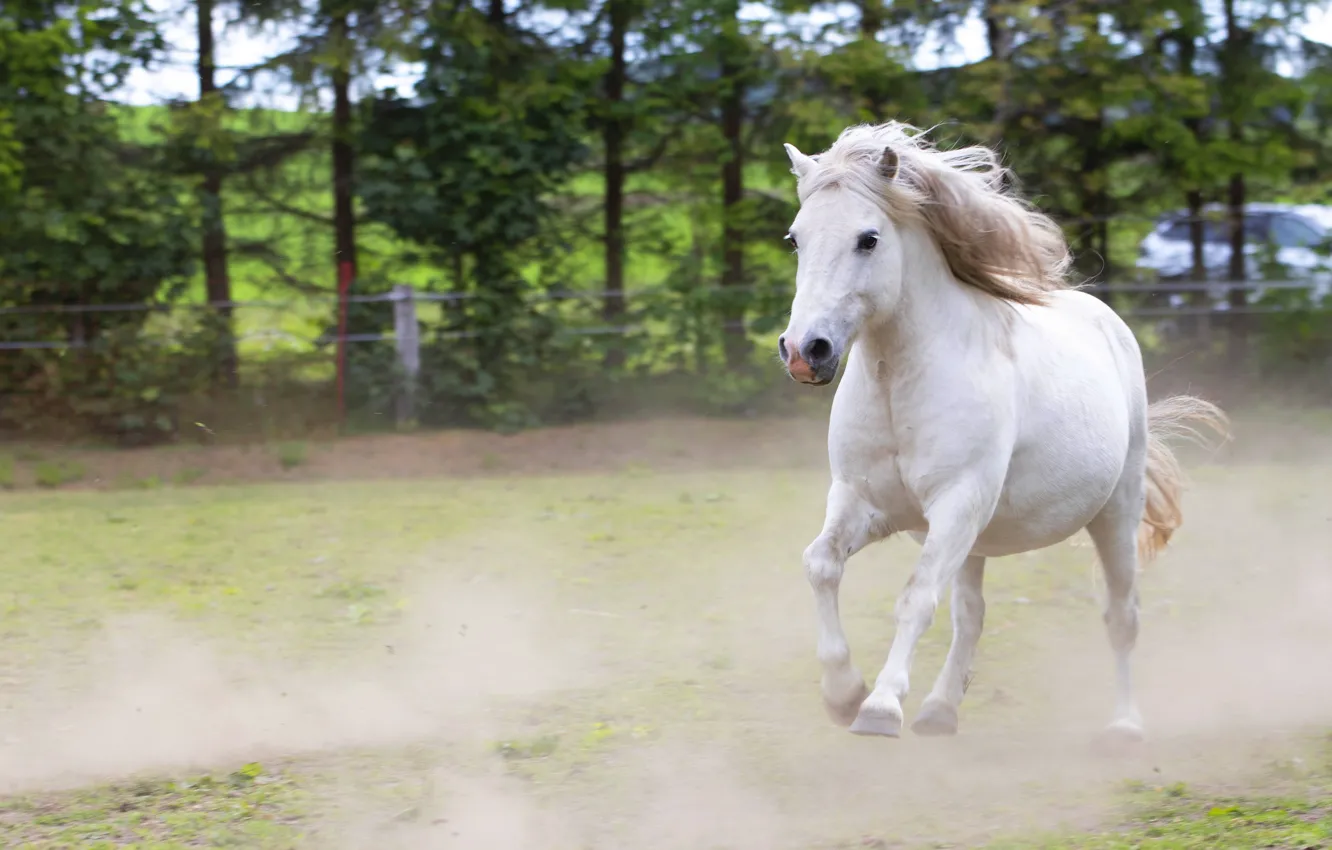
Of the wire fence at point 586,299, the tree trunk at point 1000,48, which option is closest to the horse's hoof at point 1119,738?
the wire fence at point 586,299

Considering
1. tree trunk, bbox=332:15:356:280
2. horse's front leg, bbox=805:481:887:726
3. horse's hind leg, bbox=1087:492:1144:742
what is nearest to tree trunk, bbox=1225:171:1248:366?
tree trunk, bbox=332:15:356:280

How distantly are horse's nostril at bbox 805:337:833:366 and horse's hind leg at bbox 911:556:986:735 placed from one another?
1.30m

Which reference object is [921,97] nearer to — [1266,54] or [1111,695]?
[1266,54]

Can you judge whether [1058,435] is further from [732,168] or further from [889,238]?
[732,168]

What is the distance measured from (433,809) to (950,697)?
5.84ft

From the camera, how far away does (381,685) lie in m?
5.55

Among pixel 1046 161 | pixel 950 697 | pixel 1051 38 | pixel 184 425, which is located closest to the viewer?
pixel 950 697

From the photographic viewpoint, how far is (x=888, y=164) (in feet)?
13.2

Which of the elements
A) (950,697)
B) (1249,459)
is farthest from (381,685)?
(1249,459)

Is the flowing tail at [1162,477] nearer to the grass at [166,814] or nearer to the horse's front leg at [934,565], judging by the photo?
the horse's front leg at [934,565]

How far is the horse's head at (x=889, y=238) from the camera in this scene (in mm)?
3805

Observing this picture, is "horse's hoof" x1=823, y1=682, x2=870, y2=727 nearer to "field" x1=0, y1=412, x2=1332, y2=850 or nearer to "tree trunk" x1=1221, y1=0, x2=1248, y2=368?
"field" x1=0, y1=412, x2=1332, y2=850

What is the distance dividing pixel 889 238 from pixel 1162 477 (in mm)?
2191

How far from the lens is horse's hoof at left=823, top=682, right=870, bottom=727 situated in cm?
413
